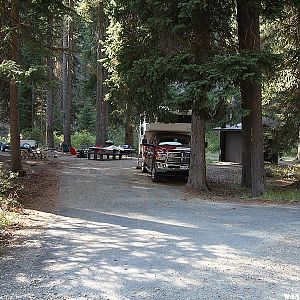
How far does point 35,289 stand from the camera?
498 cm

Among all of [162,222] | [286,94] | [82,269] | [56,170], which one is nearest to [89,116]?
[56,170]

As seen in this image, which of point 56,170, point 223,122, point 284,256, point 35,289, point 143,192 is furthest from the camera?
point 56,170

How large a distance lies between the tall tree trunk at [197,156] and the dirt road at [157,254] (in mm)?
3652

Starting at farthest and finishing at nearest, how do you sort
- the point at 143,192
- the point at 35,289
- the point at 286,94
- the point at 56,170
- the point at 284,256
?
the point at 56,170
the point at 286,94
the point at 143,192
the point at 284,256
the point at 35,289

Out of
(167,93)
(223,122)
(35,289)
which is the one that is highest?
(167,93)

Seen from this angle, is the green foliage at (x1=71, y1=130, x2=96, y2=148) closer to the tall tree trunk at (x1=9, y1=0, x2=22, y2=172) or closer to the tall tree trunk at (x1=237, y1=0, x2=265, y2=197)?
the tall tree trunk at (x1=9, y1=0, x2=22, y2=172)

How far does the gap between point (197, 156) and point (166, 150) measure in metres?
1.86

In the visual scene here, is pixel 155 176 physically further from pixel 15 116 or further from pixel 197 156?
pixel 15 116

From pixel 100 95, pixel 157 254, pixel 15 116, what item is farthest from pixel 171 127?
pixel 100 95

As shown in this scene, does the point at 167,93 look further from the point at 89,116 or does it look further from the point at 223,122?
the point at 89,116

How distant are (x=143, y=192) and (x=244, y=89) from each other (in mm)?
5075

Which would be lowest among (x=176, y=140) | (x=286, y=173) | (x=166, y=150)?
(x=286, y=173)

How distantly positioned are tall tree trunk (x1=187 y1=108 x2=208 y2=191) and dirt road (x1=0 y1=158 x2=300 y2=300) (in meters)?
3.65

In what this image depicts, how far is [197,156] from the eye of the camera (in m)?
15.3
